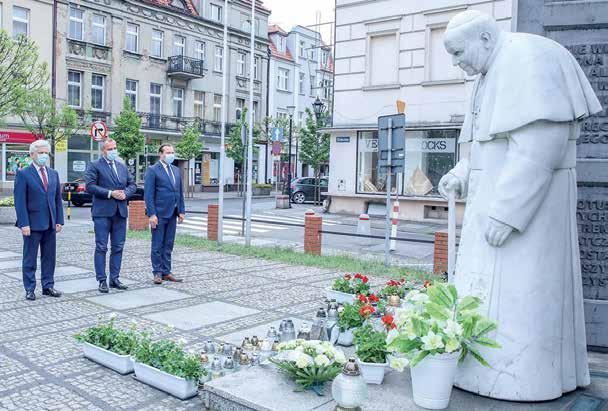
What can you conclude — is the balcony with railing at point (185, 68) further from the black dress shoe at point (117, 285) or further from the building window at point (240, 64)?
the black dress shoe at point (117, 285)

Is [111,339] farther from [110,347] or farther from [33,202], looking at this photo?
[33,202]

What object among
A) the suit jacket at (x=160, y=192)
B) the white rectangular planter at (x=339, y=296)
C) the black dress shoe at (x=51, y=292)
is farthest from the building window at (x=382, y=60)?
the black dress shoe at (x=51, y=292)

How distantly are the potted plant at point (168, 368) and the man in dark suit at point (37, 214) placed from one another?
3.21 metres

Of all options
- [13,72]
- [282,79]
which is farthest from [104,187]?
[282,79]

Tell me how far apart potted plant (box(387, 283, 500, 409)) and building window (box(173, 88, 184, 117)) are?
40.5 metres

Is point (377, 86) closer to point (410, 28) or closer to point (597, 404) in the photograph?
point (410, 28)

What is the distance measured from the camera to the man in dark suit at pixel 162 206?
27.9ft

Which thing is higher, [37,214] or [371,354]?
[37,214]

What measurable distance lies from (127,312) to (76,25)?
32916 mm

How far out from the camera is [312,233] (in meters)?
12.2

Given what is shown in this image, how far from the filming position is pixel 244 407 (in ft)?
12.1

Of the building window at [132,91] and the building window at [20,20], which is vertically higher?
the building window at [20,20]

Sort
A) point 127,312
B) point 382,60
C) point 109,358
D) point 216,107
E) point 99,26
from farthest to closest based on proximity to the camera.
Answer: point 216,107 → point 99,26 → point 382,60 → point 127,312 → point 109,358

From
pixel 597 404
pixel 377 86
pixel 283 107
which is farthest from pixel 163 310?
pixel 283 107
